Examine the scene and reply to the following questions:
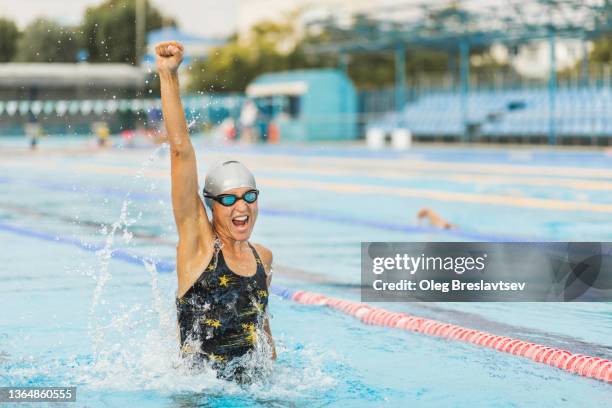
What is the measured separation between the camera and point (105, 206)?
14.2 metres

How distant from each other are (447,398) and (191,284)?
4.69 feet

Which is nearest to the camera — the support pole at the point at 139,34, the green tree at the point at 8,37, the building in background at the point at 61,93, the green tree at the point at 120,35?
the green tree at the point at 8,37

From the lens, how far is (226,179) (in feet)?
13.0

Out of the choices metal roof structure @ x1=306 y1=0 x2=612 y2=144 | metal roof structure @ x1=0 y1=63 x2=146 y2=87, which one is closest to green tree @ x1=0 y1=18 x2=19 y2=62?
metal roof structure @ x1=306 y1=0 x2=612 y2=144

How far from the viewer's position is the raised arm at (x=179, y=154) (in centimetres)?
385

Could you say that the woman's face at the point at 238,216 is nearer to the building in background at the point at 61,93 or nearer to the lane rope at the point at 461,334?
the lane rope at the point at 461,334

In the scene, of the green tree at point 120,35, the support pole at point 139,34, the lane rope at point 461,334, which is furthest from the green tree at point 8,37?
the support pole at point 139,34

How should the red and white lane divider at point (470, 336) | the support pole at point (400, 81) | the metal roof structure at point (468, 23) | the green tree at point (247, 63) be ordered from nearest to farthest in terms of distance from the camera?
the red and white lane divider at point (470, 336)
the metal roof structure at point (468, 23)
the support pole at point (400, 81)
the green tree at point (247, 63)

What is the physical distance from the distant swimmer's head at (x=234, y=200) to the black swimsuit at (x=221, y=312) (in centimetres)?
13

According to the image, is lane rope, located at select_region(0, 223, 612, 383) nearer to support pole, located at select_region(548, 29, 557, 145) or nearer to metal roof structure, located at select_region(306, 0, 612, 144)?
metal roof structure, located at select_region(306, 0, 612, 144)

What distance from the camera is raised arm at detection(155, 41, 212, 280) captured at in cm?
385

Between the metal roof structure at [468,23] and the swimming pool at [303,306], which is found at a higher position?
the metal roof structure at [468,23]

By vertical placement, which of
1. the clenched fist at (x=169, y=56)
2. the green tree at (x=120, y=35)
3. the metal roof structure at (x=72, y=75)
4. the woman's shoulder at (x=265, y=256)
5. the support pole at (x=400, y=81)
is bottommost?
the woman's shoulder at (x=265, y=256)

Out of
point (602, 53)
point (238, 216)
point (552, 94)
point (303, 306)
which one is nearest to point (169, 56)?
point (238, 216)
